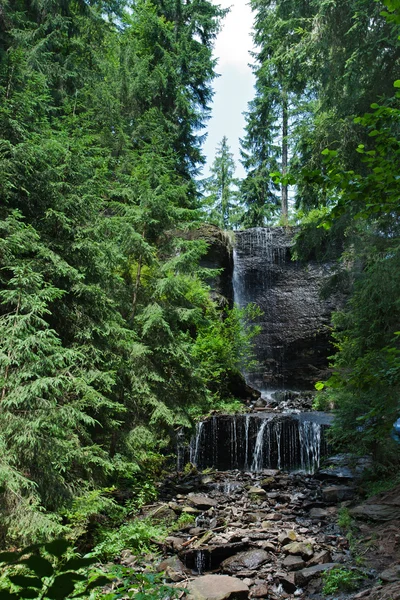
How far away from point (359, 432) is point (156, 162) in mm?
7015

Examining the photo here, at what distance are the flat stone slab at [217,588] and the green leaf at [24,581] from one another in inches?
186

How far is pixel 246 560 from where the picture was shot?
625 centimetres

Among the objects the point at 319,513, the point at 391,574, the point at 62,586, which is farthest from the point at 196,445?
the point at 62,586

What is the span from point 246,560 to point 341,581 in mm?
1591

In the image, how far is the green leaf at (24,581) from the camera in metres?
1.01

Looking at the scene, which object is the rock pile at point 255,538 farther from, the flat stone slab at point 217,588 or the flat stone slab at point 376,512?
the flat stone slab at point 376,512

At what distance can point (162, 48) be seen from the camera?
18.8 metres

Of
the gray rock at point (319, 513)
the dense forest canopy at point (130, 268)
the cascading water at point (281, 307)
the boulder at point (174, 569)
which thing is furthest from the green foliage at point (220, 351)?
the boulder at point (174, 569)

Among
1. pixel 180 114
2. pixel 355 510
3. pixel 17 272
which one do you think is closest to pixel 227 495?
pixel 355 510

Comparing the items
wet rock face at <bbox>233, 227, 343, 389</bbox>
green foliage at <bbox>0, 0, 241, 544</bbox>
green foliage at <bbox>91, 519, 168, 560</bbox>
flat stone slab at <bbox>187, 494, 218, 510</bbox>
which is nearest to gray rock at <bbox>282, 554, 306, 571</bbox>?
green foliage at <bbox>91, 519, 168, 560</bbox>

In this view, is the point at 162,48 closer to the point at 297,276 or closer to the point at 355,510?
the point at 297,276

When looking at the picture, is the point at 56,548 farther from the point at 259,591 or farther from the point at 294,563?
the point at 294,563

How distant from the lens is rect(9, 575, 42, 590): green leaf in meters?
1.01

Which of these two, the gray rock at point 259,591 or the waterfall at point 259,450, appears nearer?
the gray rock at point 259,591
